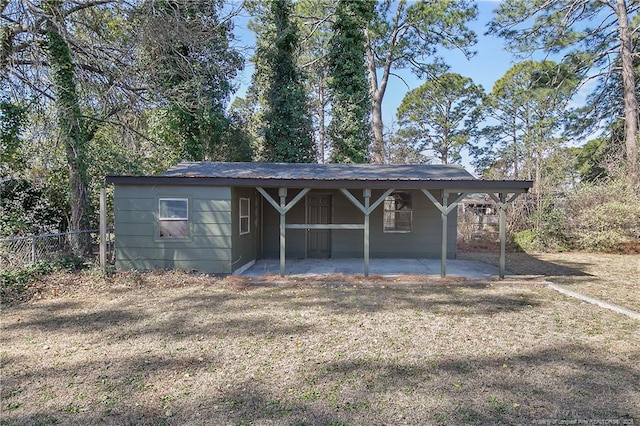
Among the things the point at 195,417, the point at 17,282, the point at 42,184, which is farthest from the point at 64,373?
the point at 42,184

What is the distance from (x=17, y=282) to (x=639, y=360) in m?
8.80

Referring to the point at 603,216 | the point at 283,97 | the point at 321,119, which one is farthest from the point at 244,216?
the point at 321,119

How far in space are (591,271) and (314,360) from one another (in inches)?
349

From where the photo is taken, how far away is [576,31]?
17.5 m

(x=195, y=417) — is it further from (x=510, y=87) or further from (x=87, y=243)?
(x=510, y=87)

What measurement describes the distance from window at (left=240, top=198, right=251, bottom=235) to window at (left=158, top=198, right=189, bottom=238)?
132 cm

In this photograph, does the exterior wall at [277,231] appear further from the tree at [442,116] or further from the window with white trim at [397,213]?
the tree at [442,116]

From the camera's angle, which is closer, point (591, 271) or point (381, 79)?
point (591, 271)

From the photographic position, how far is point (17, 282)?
664cm

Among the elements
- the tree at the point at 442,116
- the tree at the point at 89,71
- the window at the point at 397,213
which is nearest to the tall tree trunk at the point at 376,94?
the tree at the point at 442,116

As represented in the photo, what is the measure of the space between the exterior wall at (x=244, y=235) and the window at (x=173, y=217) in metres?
0.97

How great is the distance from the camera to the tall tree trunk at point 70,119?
28.8 ft

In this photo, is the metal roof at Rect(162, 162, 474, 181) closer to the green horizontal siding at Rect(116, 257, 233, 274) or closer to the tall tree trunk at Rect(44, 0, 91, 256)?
the tall tree trunk at Rect(44, 0, 91, 256)

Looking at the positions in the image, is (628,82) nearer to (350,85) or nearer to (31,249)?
(350,85)
